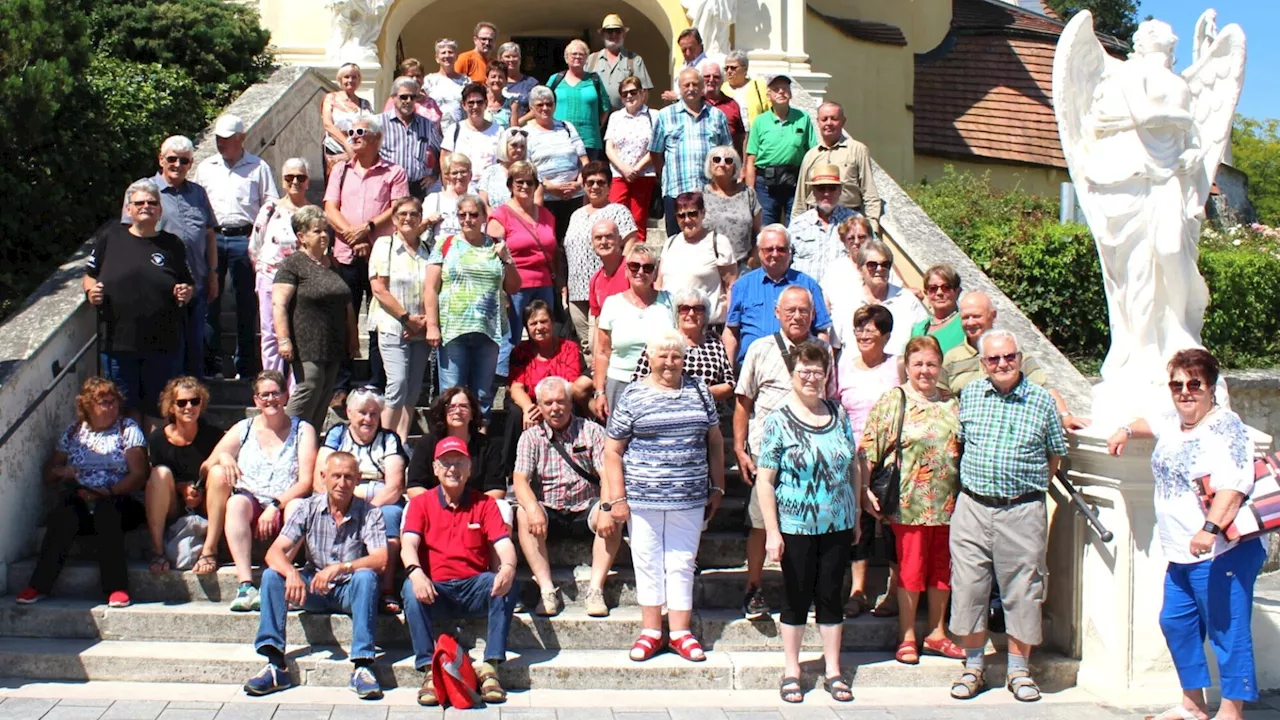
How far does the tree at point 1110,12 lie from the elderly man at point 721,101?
2586 cm

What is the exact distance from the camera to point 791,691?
20.6 ft

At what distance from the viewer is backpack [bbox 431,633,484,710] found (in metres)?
6.05

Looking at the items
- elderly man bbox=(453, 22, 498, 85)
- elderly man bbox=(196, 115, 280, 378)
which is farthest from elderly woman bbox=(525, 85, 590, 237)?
elderly man bbox=(453, 22, 498, 85)

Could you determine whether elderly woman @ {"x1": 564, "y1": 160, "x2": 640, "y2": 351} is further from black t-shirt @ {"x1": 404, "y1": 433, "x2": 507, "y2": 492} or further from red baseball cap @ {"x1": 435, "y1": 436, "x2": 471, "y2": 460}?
red baseball cap @ {"x1": 435, "y1": 436, "x2": 471, "y2": 460}

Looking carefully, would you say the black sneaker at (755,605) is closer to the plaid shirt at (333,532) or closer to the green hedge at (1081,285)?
the plaid shirt at (333,532)

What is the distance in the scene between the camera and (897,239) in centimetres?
938

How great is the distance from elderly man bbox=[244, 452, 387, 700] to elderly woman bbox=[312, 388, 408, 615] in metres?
0.16

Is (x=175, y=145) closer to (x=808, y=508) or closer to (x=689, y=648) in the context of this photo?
(x=689, y=648)

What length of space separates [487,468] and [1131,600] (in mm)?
3211

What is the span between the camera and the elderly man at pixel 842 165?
9180 mm

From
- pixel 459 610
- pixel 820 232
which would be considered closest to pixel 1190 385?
pixel 820 232

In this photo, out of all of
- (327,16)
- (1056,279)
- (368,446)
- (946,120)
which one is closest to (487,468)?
(368,446)

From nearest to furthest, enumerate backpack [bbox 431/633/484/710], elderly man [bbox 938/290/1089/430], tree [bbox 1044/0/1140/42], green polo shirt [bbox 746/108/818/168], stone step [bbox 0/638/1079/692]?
backpack [bbox 431/633/484/710] → stone step [bbox 0/638/1079/692] → elderly man [bbox 938/290/1089/430] → green polo shirt [bbox 746/108/818/168] → tree [bbox 1044/0/1140/42]

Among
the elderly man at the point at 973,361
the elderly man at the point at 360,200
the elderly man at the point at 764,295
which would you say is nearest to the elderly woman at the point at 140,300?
the elderly man at the point at 360,200
